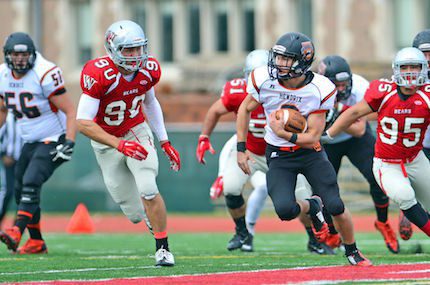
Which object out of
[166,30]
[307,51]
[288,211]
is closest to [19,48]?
[307,51]

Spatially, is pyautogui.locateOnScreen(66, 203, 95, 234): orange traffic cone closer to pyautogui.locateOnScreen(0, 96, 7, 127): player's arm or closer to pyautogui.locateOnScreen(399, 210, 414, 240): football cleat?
pyautogui.locateOnScreen(0, 96, 7, 127): player's arm

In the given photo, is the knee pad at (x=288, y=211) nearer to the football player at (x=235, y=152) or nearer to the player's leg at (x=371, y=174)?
the football player at (x=235, y=152)

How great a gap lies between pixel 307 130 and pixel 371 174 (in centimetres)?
213

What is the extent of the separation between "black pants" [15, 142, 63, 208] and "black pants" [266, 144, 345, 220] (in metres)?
2.37

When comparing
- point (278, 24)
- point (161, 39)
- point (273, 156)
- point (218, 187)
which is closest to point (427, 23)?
point (278, 24)

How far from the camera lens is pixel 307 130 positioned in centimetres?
831

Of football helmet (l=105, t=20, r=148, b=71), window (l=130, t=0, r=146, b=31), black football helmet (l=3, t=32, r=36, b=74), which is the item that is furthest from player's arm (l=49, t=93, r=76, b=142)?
window (l=130, t=0, r=146, b=31)

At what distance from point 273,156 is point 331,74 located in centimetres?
160

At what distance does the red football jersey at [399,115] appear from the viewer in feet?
28.2

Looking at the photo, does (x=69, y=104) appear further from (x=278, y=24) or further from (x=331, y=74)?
(x=278, y=24)

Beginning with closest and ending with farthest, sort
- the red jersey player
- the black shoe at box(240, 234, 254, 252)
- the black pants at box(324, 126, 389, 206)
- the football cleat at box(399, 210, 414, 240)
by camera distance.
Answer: the red jersey player → the football cleat at box(399, 210, 414, 240) → the black pants at box(324, 126, 389, 206) → the black shoe at box(240, 234, 254, 252)

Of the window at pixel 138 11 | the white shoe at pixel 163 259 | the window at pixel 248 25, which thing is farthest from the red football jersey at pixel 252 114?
the window at pixel 138 11

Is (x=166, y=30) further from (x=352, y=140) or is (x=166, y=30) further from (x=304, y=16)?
(x=352, y=140)

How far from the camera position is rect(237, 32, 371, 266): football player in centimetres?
819
